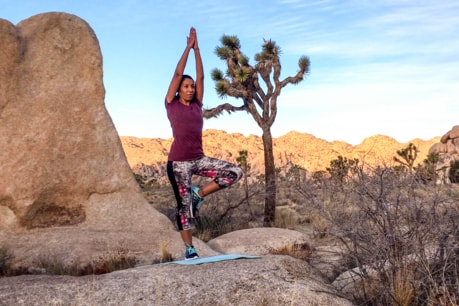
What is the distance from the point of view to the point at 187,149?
22.5 ft

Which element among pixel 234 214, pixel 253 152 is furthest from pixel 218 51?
pixel 253 152

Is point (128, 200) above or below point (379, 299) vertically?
above

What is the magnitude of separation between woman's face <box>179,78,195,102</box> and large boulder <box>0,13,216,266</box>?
3.16m

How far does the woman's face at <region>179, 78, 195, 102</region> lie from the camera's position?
22.7ft

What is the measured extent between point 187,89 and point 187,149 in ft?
2.20

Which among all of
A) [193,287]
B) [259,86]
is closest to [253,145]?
[259,86]

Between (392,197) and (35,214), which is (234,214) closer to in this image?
(35,214)

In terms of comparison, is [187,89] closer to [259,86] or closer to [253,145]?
A: [259,86]

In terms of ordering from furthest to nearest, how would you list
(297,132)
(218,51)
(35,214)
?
A: (297,132), (218,51), (35,214)

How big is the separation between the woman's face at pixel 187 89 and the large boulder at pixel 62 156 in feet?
10.4

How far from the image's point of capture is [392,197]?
566 centimetres

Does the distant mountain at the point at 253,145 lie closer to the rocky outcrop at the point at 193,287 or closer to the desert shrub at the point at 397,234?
the desert shrub at the point at 397,234

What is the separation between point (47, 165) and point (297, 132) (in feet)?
272

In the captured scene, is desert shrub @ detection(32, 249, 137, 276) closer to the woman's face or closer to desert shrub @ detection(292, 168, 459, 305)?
the woman's face
